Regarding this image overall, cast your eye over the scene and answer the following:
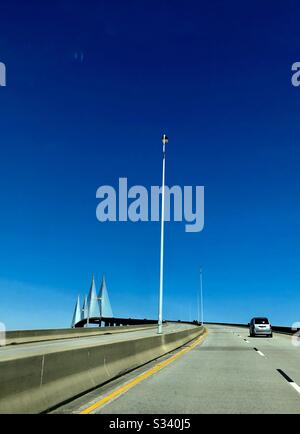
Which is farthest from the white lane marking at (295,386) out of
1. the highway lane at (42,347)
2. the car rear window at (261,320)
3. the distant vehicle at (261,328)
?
the car rear window at (261,320)

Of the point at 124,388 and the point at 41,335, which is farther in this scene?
the point at 41,335

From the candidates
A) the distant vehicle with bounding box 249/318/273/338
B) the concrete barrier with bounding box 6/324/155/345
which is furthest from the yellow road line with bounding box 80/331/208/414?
the distant vehicle with bounding box 249/318/273/338

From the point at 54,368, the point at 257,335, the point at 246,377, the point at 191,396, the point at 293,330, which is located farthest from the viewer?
the point at 293,330

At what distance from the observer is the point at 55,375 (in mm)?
8242

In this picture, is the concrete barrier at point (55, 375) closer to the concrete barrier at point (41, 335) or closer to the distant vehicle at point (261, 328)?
the concrete barrier at point (41, 335)

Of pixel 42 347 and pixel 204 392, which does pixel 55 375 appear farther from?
pixel 42 347

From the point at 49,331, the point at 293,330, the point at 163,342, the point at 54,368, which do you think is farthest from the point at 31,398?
the point at 293,330

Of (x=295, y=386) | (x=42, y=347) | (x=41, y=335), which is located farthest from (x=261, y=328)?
(x=295, y=386)

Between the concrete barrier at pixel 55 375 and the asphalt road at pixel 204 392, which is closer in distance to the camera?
the concrete barrier at pixel 55 375

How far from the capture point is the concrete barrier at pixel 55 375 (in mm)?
6672

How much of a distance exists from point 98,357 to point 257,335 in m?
33.0
